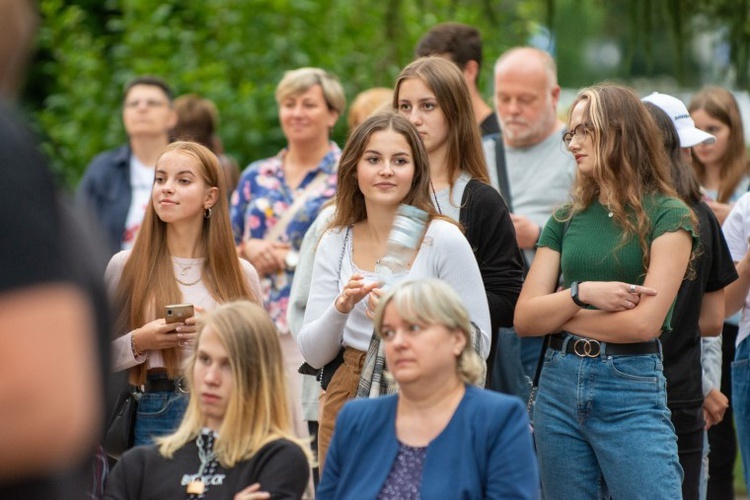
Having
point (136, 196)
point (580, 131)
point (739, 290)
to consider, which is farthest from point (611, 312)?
point (136, 196)

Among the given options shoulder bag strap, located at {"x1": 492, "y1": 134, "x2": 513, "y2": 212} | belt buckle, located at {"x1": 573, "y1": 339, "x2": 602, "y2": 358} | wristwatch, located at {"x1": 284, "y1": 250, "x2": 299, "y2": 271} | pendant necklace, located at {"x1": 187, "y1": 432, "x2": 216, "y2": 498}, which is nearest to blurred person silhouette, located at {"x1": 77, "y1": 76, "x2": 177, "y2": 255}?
wristwatch, located at {"x1": 284, "y1": 250, "x2": 299, "y2": 271}

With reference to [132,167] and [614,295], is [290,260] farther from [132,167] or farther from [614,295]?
[614,295]

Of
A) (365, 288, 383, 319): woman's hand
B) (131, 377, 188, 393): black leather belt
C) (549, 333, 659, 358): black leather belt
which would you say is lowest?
(131, 377, 188, 393): black leather belt

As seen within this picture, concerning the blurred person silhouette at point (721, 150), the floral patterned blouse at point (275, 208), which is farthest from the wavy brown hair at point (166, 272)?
the blurred person silhouette at point (721, 150)

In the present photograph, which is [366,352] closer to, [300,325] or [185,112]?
[300,325]

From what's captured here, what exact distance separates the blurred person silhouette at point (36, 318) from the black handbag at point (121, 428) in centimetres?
289

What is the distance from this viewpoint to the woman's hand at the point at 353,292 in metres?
4.38

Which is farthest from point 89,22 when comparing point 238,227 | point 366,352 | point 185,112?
point 366,352

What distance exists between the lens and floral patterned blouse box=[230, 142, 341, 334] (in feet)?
22.0

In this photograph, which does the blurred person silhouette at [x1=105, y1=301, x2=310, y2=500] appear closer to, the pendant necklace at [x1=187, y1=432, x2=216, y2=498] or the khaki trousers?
the pendant necklace at [x1=187, y1=432, x2=216, y2=498]

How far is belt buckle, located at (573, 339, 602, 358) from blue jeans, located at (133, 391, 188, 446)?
152cm

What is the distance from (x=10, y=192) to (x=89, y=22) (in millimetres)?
12298

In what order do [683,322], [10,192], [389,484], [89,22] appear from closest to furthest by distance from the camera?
[10,192]
[389,484]
[683,322]
[89,22]

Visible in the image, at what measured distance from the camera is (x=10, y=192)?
1913 mm
